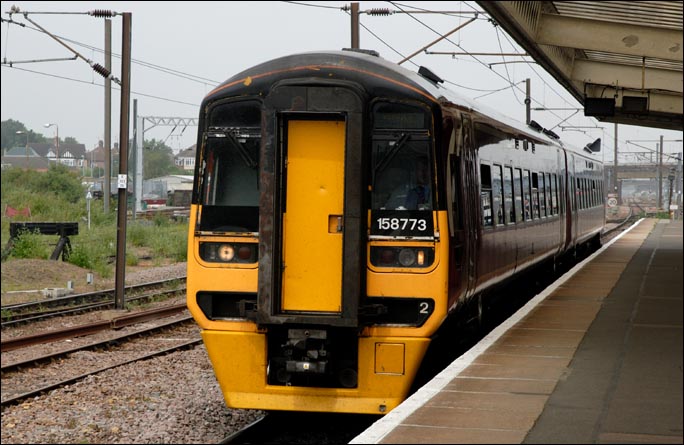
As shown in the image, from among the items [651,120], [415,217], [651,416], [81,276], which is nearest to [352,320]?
[415,217]

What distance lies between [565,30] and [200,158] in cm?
781

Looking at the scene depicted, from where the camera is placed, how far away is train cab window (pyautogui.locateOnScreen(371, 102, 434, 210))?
8078 millimetres

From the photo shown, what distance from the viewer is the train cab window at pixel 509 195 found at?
38.8ft

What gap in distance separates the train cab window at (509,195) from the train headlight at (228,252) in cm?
443

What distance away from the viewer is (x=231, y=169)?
830cm

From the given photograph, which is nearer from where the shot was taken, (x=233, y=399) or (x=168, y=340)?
(x=233, y=399)

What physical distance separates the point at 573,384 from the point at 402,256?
1.99 metres

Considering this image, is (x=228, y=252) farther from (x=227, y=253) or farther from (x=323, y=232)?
A: (x=323, y=232)

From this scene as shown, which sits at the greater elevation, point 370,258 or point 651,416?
point 370,258

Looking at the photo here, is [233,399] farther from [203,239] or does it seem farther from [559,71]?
[559,71]

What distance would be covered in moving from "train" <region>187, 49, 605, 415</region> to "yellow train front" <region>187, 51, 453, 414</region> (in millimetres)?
11

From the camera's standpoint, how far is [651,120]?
26500mm

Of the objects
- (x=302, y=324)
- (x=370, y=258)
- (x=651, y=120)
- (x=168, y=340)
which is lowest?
(x=168, y=340)

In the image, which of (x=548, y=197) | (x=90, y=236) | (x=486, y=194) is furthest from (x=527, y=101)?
(x=486, y=194)
